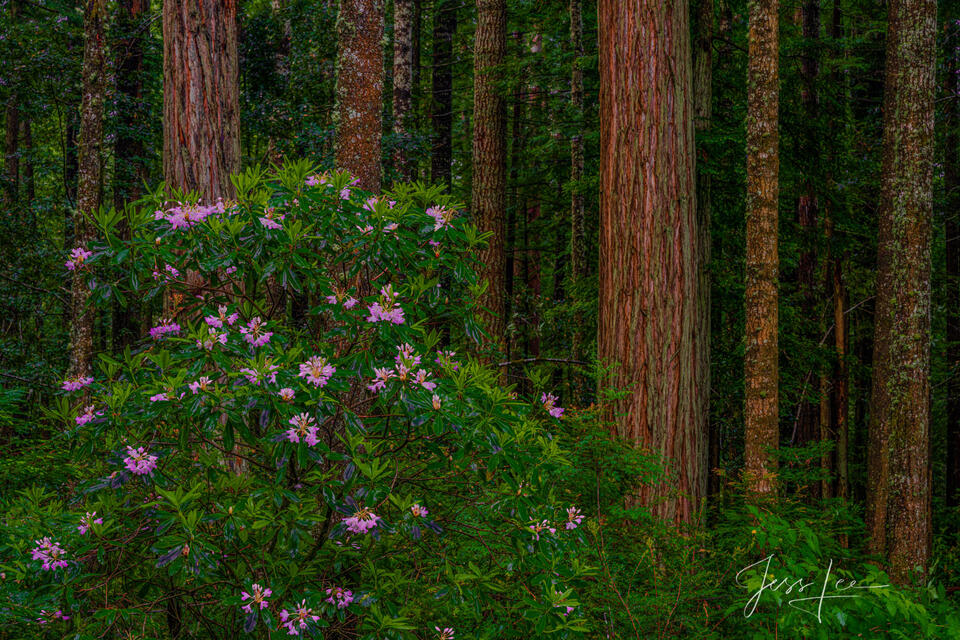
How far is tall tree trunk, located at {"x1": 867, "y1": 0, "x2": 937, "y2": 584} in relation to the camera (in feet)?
22.8

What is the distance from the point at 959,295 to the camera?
15125 millimetres

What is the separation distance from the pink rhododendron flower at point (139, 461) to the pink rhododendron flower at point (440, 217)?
1703mm

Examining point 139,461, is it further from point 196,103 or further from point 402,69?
point 402,69

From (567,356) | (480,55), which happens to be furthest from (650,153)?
(567,356)

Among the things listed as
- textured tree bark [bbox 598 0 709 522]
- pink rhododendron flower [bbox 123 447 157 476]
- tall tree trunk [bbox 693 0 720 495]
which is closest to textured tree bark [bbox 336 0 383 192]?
textured tree bark [bbox 598 0 709 522]

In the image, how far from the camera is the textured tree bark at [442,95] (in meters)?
14.0

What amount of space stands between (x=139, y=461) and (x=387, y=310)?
4.11ft

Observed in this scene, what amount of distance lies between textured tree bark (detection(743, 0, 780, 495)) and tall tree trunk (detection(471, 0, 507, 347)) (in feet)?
13.6

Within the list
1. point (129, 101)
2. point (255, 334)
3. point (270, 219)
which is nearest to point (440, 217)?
point (270, 219)

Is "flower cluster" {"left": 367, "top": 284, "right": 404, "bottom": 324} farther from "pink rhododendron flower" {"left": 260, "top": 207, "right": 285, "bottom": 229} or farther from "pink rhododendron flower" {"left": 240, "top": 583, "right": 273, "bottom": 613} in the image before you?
"pink rhododendron flower" {"left": 240, "top": 583, "right": 273, "bottom": 613}

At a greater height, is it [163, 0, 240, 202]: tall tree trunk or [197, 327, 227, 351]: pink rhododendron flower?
[163, 0, 240, 202]: tall tree trunk

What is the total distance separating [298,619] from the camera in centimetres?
324

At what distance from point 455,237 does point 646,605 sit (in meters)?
2.18

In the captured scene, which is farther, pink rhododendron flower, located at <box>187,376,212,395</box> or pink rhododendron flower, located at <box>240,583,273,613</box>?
pink rhododendron flower, located at <box>240,583,273,613</box>
